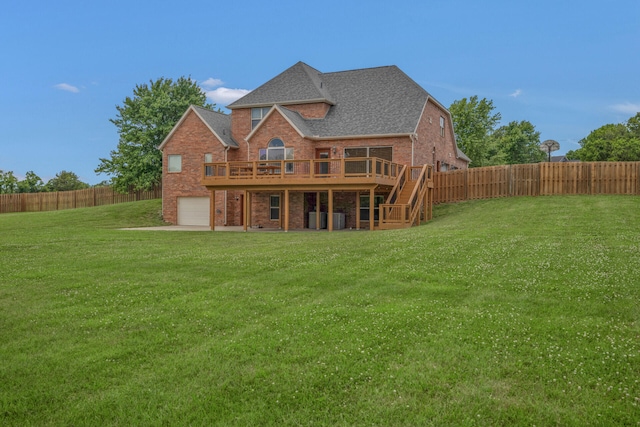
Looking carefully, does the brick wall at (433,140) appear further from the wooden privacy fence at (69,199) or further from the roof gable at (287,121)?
the wooden privacy fence at (69,199)

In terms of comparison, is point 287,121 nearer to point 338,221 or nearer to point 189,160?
point 338,221

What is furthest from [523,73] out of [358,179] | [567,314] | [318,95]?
[567,314]

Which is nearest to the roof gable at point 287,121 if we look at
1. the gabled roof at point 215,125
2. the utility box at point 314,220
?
the gabled roof at point 215,125

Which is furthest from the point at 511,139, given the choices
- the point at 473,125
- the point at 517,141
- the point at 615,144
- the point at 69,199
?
the point at 69,199

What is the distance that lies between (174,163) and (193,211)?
11.8 ft

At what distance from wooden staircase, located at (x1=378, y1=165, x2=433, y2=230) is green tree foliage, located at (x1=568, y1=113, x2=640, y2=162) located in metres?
43.0

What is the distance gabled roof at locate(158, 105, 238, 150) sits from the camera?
33172mm

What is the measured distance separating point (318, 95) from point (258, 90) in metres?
4.63

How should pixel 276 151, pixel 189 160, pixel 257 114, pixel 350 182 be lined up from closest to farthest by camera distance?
pixel 350 182, pixel 276 151, pixel 257 114, pixel 189 160

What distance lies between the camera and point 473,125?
50.8 m

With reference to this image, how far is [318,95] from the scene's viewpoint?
32125mm

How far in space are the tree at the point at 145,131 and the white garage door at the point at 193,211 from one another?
38.2 ft

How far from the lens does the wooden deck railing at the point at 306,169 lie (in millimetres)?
25109

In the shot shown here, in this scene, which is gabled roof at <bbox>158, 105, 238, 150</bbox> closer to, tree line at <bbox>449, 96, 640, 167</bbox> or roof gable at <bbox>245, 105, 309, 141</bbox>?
roof gable at <bbox>245, 105, 309, 141</bbox>
